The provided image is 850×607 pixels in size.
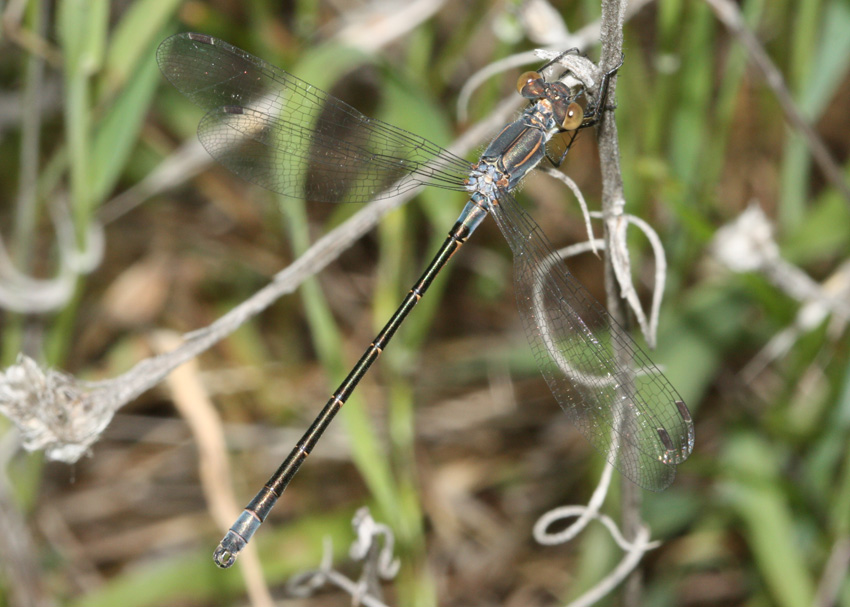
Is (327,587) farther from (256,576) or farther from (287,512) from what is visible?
(256,576)

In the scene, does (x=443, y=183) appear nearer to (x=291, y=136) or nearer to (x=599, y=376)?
(x=291, y=136)

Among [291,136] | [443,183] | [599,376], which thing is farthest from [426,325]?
[599,376]

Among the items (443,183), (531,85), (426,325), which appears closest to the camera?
(531,85)

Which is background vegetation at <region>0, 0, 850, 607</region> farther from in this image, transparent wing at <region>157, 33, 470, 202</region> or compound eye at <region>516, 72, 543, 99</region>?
compound eye at <region>516, 72, 543, 99</region>

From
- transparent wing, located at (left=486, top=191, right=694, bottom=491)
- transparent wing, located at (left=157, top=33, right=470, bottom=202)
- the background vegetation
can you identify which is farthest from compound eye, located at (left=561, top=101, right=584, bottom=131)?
the background vegetation

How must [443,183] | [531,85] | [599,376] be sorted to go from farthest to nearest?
[443,183]
[531,85]
[599,376]

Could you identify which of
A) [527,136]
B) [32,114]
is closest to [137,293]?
[32,114]
